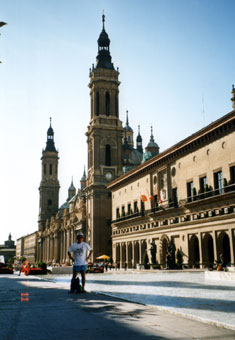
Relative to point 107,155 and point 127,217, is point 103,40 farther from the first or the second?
point 127,217

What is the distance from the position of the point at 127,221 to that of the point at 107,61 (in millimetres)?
34499

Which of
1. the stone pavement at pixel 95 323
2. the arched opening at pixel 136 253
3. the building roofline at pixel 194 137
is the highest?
the building roofline at pixel 194 137

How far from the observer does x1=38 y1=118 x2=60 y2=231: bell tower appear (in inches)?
4931

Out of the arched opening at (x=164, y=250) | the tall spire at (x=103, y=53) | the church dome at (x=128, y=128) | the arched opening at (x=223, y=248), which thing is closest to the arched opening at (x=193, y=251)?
the arched opening at (x=223, y=248)

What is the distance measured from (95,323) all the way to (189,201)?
30863 mm

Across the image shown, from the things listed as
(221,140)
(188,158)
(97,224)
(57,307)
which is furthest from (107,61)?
(57,307)

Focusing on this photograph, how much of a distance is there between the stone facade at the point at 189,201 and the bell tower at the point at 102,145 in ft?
51.2

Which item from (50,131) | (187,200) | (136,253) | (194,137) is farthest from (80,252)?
(50,131)

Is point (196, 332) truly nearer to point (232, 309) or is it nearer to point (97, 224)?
point (232, 309)

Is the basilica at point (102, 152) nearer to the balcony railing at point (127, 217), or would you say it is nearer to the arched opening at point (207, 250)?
the balcony railing at point (127, 217)

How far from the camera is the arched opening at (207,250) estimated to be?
33.3m

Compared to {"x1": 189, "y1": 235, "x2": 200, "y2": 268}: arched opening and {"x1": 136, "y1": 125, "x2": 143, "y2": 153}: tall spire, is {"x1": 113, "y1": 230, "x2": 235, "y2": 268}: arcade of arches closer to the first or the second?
{"x1": 189, "y1": 235, "x2": 200, "y2": 268}: arched opening

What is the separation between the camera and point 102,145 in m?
69.6

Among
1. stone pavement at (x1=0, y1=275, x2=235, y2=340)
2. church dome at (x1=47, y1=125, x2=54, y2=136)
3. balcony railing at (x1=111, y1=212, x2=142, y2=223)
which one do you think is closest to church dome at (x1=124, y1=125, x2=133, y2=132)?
church dome at (x1=47, y1=125, x2=54, y2=136)
